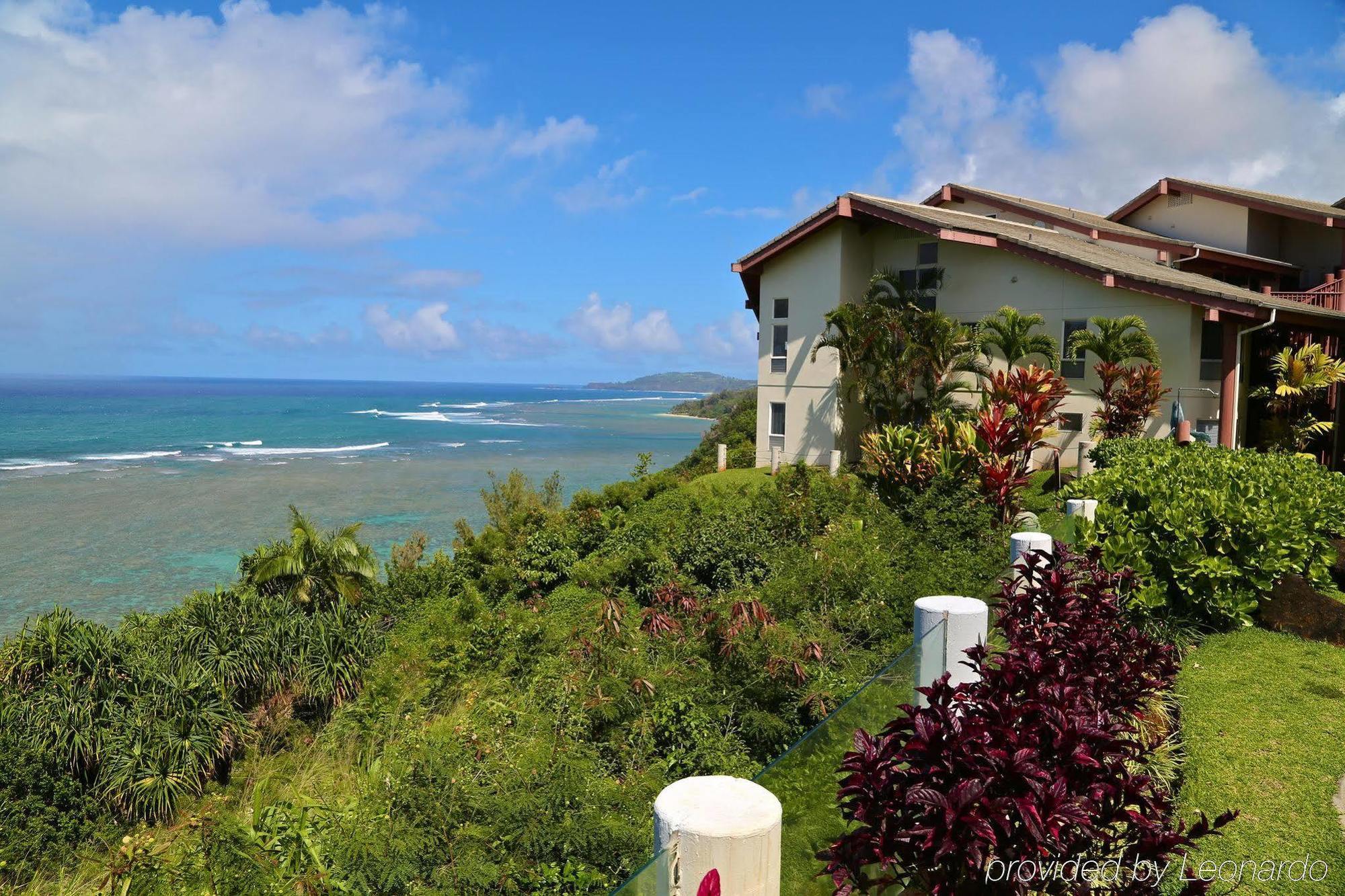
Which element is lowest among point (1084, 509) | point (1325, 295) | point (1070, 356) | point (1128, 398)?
point (1084, 509)

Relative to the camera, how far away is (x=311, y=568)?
55.1 ft

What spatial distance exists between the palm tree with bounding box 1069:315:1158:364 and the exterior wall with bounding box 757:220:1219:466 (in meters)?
0.73

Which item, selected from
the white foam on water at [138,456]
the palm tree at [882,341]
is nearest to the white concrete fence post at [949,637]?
the palm tree at [882,341]

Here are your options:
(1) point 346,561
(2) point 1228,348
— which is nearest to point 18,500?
(1) point 346,561

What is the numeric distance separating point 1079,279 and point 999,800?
70.1 feet

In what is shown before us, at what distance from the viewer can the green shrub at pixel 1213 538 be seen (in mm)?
8375

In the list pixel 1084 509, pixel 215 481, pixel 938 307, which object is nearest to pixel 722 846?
pixel 1084 509

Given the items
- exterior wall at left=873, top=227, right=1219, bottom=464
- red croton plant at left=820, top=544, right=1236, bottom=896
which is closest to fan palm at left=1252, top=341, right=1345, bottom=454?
exterior wall at left=873, top=227, right=1219, bottom=464

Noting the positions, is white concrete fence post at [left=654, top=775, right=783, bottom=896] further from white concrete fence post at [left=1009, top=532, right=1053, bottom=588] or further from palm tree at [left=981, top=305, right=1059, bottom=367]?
palm tree at [left=981, top=305, right=1059, bottom=367]

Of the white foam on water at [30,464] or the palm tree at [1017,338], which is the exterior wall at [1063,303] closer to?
the palm tree at [1017,338]

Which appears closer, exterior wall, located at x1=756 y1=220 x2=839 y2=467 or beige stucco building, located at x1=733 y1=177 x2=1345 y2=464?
beige stucco building, located at x1=733 y1=177 x2=1345 y2=464

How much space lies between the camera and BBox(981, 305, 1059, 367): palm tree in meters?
20.9

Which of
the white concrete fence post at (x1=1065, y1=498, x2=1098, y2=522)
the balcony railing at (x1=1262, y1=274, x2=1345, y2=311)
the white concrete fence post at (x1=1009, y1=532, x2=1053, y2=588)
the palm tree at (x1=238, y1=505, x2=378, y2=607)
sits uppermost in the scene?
the balcony railing at (x1=1262, y1=274, x2=1345, y2=311)

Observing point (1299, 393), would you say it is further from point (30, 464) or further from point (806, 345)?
point (30, 464)
